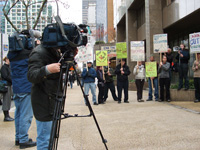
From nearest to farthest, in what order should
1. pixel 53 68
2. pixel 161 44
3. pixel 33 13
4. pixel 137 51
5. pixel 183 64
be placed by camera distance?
pixel 53 68
pixel 183 64
pixel 161 44
pixel 137 51
pixel 33 13

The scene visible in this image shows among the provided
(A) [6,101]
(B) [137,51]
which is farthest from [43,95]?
(B) [137,51]

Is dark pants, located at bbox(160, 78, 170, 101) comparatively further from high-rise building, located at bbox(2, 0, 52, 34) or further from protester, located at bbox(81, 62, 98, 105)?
high-rise building, located at bbox(2, 0, 52, 34)

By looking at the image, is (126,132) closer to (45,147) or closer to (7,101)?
(45,147)

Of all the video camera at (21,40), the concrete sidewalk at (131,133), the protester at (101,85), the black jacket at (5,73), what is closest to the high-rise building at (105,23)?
the protester at (101,85)

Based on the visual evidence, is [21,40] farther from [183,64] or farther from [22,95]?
[183,64]

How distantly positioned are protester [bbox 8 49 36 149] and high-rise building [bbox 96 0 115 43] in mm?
47899

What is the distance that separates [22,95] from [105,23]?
7936 cm

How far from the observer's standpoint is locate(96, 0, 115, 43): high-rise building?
183 ft

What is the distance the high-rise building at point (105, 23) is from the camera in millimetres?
55831

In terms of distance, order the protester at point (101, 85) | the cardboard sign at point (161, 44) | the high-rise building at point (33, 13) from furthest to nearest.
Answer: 1. the high-rise building at point (33, 13)
2. the protester at point (101, 85)
3. the cardboard sign at point (161, 44)

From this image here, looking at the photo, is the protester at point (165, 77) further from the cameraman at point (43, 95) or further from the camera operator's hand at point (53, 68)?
the camera operator's hand at point (53, 68)

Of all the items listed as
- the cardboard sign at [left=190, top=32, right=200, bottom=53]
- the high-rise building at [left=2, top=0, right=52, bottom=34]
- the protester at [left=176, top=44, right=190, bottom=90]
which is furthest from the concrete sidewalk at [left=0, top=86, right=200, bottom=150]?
the high-rise building at [left=2, top=0, right=52, bottom=34]

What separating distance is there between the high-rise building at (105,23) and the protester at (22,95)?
157 ft

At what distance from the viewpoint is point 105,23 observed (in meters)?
81.8
